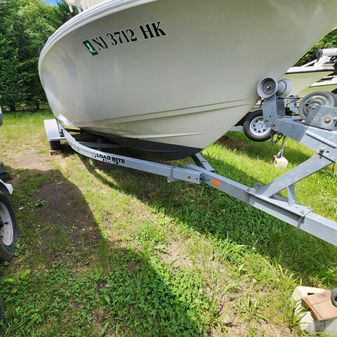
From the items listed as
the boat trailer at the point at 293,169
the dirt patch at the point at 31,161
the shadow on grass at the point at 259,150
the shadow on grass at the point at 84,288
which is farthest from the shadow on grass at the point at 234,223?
the shadow on grass at the point at 259,150

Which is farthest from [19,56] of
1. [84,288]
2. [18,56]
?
[84,288]

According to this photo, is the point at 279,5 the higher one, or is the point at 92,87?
the point at 279,5

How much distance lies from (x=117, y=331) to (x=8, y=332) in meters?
0.64

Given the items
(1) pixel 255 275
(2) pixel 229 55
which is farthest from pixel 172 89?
(1) pixel 255 275

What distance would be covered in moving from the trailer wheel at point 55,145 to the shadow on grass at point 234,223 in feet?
3.81

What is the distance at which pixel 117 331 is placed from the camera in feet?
4.89

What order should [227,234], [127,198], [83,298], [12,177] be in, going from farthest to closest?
[12,177] → [127,198] → [227,234] → [83,298]

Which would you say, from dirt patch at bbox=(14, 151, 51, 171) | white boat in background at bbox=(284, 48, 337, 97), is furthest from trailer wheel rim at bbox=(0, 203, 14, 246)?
white boat in background at bbox=(284, 48, 337, 97)

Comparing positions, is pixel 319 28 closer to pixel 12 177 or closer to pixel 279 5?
pixel 279 5

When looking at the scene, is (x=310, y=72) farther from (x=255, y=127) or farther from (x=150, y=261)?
(x=150, y=261)

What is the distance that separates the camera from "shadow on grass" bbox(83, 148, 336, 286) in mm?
2031

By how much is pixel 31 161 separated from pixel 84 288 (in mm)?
2716

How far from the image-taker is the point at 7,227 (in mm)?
2070

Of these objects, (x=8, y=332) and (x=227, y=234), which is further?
(x=227, y=234)
